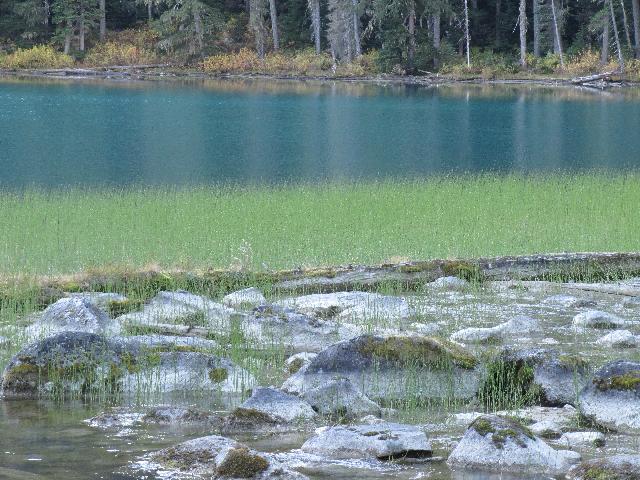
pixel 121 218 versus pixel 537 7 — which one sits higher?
pixel 537 7

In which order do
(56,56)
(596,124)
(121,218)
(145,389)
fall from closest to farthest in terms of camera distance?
(145,389) → (121,218) → (596,124) → (56,56)

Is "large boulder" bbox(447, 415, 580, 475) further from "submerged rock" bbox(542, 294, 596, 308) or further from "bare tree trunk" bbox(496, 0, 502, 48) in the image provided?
"bare tree trunk" bbox(496, 0, 502, 48)

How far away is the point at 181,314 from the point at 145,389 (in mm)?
2076

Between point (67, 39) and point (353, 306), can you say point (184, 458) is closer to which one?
point (353, 306)

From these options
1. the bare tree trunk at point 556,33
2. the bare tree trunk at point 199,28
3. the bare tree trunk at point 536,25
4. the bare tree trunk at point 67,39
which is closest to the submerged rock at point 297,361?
the bare tree trunk at point 556,33

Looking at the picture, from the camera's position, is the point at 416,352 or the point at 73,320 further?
the point at 73,320

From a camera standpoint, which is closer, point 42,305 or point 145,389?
point 145,389

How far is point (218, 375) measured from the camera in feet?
26.9

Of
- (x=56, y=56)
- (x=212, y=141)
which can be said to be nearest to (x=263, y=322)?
(x=212, y=141)

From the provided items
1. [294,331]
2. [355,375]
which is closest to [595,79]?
[294,331]

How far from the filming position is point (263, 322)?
31.6 feet

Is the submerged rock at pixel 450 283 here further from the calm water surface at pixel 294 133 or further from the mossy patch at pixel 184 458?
the calm water surface at pixel 294 133

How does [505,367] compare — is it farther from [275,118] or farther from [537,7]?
[537,7]

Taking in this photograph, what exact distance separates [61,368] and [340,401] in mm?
2034
